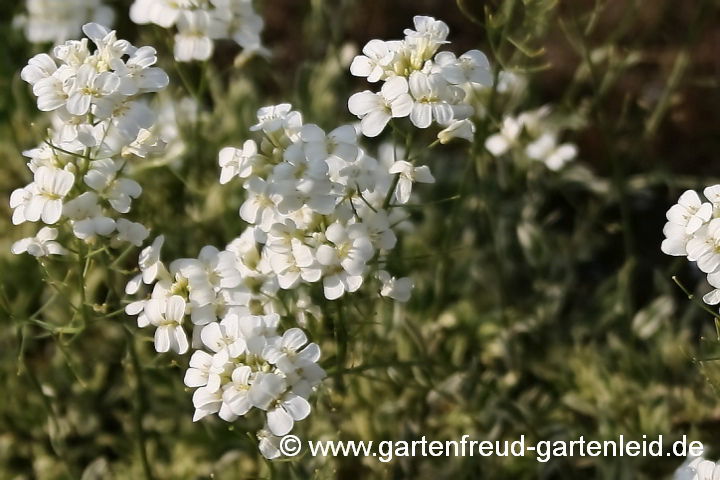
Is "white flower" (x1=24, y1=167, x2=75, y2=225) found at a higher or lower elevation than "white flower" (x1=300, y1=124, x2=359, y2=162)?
lower

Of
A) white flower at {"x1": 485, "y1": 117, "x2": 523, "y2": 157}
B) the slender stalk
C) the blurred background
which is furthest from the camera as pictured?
white flower at {"x1": 485, "y1": 117, "x2": 523, "y2": 157}

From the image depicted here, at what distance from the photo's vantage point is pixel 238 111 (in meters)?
3.24

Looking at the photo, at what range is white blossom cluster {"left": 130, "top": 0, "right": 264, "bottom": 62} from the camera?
199 cm

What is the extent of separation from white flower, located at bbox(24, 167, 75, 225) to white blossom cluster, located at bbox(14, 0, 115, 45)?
1429 millimetres

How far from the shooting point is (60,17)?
2.95 meters

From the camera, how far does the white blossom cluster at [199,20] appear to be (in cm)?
199

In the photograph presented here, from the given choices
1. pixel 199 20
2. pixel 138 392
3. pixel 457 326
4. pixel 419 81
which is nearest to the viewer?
pixel 419 81

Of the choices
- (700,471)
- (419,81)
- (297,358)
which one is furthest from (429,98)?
(700,471)

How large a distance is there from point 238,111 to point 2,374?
1.27 metres

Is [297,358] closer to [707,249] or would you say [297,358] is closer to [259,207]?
[259,207]

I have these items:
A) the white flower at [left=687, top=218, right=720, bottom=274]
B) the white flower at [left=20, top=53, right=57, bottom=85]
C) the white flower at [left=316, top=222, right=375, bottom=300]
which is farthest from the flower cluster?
the white flower at [left=687, top=218, right=720, bottom=274]

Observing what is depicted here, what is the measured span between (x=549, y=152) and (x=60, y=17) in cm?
175

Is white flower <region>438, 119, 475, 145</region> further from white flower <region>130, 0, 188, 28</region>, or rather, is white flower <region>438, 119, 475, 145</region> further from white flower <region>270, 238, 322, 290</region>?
white flower <region>130, 0, 188, 28</region>

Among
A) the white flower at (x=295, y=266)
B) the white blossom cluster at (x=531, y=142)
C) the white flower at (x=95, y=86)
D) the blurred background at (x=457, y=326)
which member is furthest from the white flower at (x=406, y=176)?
the white blossom cluster at (x=531, y=142)
